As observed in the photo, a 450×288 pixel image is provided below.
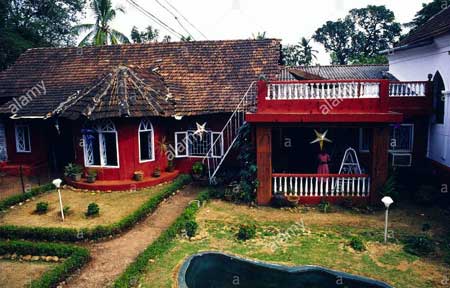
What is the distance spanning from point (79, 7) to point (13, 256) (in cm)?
2803

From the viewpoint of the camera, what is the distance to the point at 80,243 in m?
10.1

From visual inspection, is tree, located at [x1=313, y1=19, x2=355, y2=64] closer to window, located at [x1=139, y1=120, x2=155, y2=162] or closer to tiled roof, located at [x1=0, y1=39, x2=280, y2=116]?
tiled roof, located at [x1=0, y1=39, x2=280, y2=116]

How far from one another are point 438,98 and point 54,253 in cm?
1469

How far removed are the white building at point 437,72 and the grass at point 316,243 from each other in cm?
306

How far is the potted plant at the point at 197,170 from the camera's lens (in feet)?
51.6

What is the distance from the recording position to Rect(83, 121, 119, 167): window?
14.8m

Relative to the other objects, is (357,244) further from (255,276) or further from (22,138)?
(22,138)

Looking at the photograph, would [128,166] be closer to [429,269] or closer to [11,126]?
[11,126]

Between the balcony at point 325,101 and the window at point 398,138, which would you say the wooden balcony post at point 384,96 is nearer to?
the balcony at point 325,101

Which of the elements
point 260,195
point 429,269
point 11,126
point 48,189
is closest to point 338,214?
point 260,195

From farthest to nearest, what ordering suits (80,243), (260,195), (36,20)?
(36,20)
(260,195)
(80,243)

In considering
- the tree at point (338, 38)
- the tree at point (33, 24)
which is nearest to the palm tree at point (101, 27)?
the tree at point (33, 24)

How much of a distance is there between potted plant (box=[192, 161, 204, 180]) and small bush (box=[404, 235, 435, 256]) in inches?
349

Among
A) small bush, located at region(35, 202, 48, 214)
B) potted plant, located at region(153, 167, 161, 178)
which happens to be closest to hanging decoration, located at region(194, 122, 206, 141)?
potted plant, located at region(153, 167, 161, 178)
